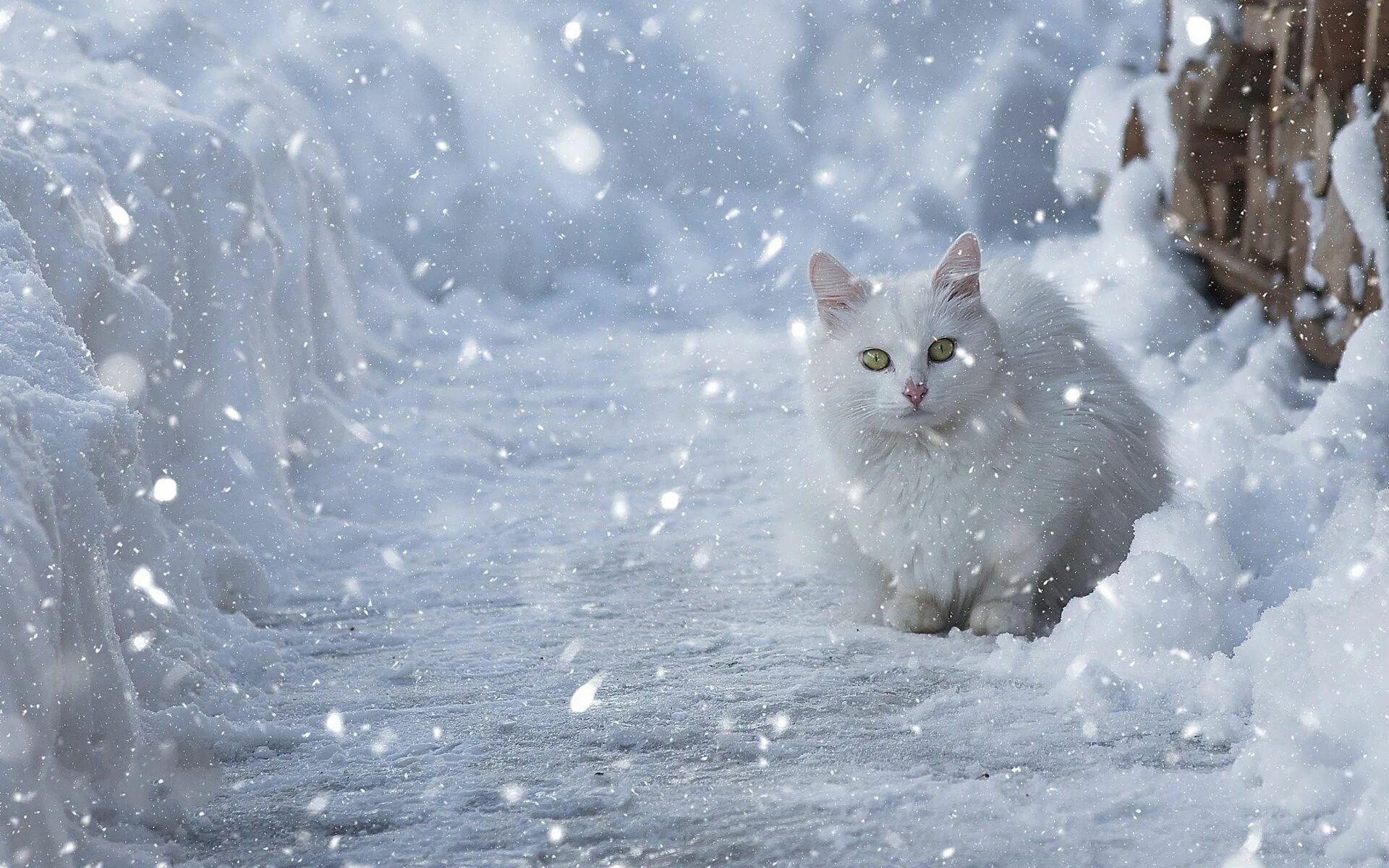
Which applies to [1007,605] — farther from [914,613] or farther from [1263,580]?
[1263,580]

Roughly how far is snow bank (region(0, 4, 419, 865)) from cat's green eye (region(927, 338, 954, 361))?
1531 mm

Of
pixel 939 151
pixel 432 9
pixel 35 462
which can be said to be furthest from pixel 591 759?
pixel 432 9

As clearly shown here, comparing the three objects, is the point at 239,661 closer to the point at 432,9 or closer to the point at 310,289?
the point at 310,289

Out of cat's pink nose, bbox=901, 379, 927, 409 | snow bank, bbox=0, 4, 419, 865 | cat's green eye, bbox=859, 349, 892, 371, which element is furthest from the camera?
cat's green eye, bbox=859, 349, 892, 371

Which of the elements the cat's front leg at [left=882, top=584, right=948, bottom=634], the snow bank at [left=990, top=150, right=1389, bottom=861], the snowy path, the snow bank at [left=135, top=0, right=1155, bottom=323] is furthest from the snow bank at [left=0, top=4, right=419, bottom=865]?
the snow bank at [left=135, top=0, right=1155, bottom=323]

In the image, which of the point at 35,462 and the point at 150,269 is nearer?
the point at 35,462

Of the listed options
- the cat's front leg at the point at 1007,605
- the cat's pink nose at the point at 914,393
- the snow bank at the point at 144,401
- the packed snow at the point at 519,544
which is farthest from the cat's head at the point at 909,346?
the snow bank at the point at 144,401

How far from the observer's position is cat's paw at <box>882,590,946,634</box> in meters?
2.77

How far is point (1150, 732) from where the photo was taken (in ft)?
6.96

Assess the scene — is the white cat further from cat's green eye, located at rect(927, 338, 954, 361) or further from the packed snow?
the packed snow

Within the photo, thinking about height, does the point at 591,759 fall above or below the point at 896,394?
below

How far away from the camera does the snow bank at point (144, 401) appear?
5.88ft

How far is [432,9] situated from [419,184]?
1.26 metres

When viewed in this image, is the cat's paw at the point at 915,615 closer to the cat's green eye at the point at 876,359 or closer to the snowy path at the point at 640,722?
the snowy path at the point at 640,722
